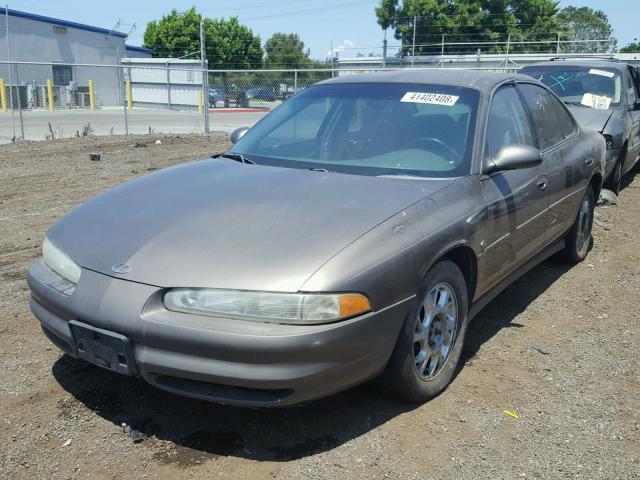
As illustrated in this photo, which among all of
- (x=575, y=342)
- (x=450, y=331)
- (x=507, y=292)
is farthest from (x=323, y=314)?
(x=507, y=292)

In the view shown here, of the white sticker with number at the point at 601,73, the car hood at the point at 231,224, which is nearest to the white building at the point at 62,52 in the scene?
the white sticker with number at the point at 601,73

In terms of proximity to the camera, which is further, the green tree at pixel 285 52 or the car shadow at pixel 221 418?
the green tree at pixel 285 52

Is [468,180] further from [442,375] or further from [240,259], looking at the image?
[240,259]

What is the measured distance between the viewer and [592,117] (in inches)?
316

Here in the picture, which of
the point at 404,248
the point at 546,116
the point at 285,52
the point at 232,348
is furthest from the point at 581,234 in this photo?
the point at 285,52

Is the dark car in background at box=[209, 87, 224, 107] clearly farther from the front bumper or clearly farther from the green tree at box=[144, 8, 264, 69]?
the front bumper

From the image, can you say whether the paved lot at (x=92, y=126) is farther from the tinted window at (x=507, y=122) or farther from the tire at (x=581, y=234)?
the tinted window at (x=507, y=122)

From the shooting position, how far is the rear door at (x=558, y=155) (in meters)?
4.55

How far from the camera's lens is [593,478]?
267 centimetres

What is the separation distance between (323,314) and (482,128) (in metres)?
1.81

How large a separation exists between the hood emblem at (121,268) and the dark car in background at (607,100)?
651 cm

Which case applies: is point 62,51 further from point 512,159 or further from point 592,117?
point 512,159

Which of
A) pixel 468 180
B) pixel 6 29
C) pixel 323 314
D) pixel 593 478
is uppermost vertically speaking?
pixel 6 29

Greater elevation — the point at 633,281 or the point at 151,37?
the point at 151,37
